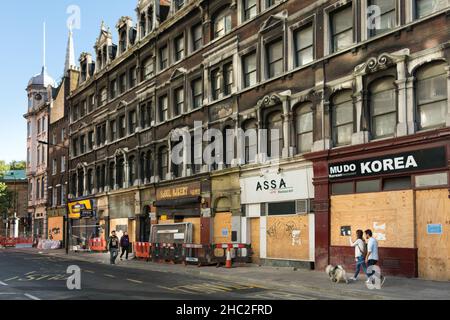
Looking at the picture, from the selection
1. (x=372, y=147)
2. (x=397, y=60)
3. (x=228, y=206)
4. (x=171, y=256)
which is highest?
(x=397, y=60)

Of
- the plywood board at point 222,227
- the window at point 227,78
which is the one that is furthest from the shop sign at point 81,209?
the window at point 227,78

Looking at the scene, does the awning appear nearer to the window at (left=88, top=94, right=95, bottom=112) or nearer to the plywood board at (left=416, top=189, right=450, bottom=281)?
the plywood board at (left=416, top=189, right=450, bottom=281)

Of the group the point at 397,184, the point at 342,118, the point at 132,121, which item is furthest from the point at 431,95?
the point at 132,121

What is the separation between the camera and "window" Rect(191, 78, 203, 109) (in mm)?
33344

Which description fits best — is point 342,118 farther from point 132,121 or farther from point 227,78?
point 132,121

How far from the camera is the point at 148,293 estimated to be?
51.6ft

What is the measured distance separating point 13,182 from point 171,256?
75422 millimetres

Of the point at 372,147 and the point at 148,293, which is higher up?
the point at 372,147

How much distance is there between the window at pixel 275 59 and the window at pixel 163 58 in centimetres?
1158

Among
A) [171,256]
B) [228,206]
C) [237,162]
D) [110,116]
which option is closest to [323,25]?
[237,162]

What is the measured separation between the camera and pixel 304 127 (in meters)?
24.9

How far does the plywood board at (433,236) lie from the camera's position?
18.1 m

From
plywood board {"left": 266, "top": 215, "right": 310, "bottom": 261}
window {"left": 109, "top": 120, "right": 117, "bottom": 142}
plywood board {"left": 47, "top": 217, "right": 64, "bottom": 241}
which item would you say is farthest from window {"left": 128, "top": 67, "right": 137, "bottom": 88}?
plywood board {"left": 47, "top": 217, "right": 64, "bottom": 241}
